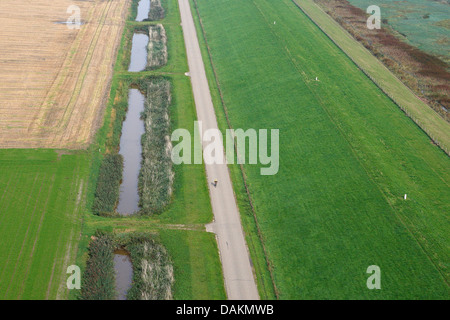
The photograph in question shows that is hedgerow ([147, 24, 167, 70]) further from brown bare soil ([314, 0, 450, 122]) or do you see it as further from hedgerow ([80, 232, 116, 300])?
hedgerow ([80, 232, 116, 300])

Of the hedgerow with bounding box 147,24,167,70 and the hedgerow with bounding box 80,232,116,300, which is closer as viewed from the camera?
the hedgerow with bounding box 80,232,116,300

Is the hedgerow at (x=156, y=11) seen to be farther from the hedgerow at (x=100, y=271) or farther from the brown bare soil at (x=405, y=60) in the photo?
the hedgerow at (x=100, y=271)

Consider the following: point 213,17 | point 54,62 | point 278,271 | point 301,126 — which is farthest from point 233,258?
point 213,17

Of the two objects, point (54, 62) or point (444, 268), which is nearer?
point (444, 268)

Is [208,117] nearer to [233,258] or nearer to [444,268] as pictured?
[233,258]

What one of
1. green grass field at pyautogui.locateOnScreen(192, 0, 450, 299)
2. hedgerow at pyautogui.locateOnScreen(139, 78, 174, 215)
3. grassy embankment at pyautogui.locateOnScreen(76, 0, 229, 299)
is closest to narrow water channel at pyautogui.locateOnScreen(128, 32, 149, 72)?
hedgerow at pyautogui.locateOnScreen(139, 78, 174, 215)
